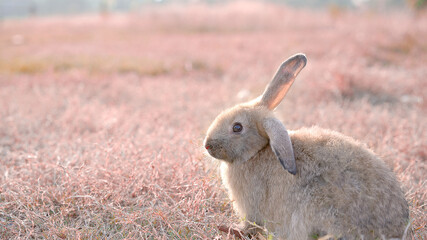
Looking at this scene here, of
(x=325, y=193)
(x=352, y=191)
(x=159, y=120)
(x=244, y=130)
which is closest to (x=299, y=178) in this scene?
(x=325, y=193)

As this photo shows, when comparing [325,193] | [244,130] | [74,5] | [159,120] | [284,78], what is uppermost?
[284,78]

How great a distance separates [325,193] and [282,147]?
1.05 feet

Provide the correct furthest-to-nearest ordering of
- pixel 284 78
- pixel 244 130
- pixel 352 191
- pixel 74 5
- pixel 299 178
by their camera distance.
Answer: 1. pixel 74 5
2. pixel 284 78
3. pixel 244 130
4. pixel 299 178
5. pixel 352 191

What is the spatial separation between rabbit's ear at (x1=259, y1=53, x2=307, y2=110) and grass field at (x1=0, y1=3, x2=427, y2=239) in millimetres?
636

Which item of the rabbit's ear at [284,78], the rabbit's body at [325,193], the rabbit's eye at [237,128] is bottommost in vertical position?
the rabbit's body at [325,193]

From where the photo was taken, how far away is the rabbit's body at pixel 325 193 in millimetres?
1979

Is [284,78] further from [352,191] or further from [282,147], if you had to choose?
[352,191]

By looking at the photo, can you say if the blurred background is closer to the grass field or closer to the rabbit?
the grass field

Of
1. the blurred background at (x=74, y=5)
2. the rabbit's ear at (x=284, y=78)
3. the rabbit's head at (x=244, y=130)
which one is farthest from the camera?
the blurred background at (x=74, y=5)

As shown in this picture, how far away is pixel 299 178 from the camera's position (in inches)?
84.7

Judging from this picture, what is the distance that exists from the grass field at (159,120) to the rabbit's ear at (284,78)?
2.09ft

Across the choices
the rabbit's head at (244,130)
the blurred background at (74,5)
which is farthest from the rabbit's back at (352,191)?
the blurred background at (74,5)

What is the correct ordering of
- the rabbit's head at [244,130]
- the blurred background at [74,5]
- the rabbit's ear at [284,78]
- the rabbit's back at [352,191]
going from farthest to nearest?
the blurred background at [74,5], the rabbit's ear at [284,78], the rabbit's head at [244,130], the rabbit's back at [352,191]

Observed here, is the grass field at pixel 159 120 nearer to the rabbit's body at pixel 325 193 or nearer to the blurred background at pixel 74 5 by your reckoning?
the rabbit's body at pixel 325 193
